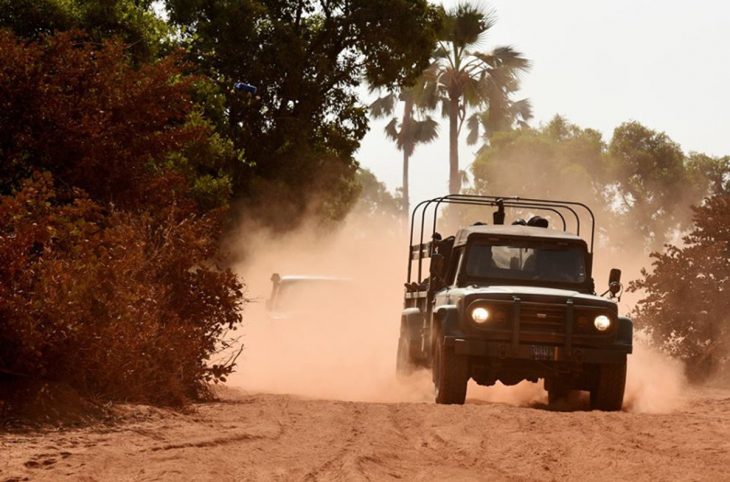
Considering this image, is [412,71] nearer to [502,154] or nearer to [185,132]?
[185,132]

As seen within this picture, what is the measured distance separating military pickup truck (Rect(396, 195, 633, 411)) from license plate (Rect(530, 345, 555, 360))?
1 centimetres

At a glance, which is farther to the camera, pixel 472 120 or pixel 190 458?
pixel 472 120

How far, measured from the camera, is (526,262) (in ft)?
49.5

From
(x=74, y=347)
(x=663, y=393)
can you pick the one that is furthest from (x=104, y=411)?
(x=663, y=393)

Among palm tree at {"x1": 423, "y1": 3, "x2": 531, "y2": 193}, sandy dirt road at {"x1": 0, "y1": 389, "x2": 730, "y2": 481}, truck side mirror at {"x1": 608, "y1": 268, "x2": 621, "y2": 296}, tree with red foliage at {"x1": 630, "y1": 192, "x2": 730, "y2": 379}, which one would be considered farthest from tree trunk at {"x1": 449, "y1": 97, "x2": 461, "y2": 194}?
sandy dirt road at {"x1": 0, "y1": 389, "x2": 730, "y2": 481}

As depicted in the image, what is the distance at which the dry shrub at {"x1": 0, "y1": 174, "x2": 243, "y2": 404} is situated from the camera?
11195 millimetres

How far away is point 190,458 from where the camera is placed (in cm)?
881

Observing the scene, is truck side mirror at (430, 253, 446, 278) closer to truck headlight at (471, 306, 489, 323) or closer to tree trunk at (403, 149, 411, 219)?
truck headlight at (471, 306, 489, 323)

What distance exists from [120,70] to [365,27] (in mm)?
17913

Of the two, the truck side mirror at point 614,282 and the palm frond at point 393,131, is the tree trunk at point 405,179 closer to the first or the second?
the palm frond at point 393,131

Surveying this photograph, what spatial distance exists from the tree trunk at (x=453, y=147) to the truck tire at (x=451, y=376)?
38.3 m

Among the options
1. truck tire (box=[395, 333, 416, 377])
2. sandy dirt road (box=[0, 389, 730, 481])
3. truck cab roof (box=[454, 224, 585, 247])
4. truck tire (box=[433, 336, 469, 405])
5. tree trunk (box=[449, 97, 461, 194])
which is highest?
tree trunk (box=[449, 97, 461, 194])

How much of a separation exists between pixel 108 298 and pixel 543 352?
488 cm

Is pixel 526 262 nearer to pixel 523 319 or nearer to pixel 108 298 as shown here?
pixel 523 319
